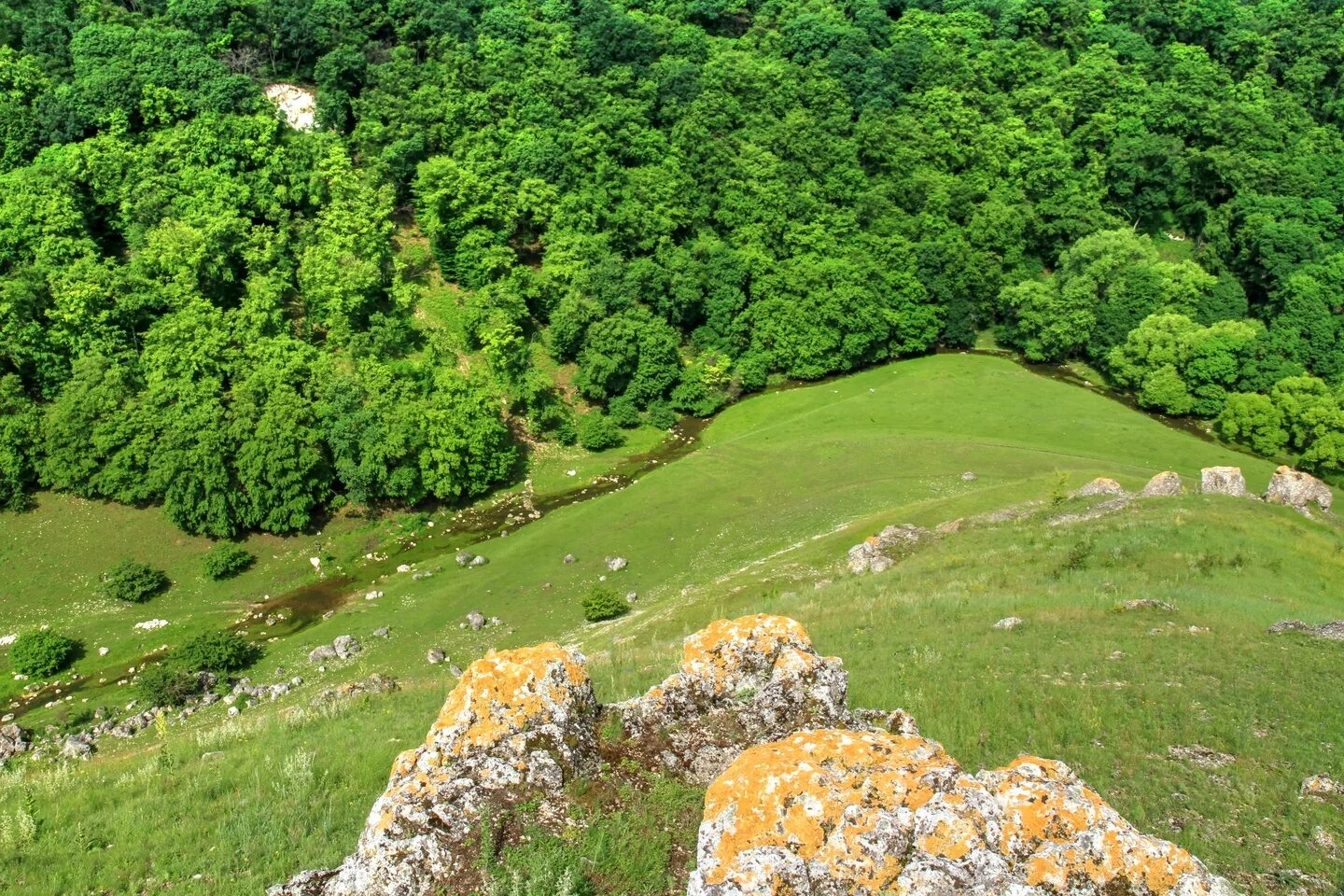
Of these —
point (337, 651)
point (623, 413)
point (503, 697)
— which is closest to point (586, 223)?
point (623, 413)

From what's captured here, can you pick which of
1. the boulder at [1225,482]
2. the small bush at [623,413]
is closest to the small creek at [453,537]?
the small bush at [623,413]

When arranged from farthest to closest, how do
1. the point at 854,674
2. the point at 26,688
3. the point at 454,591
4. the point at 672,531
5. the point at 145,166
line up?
1. the point at 145,166
2. the point at 672,531
3. the point at 454,591
4. the point at 26,688
5. the point at 854,674

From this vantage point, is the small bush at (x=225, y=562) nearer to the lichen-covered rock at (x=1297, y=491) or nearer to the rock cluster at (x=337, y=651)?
the rock cluster at (x=337, y=651)

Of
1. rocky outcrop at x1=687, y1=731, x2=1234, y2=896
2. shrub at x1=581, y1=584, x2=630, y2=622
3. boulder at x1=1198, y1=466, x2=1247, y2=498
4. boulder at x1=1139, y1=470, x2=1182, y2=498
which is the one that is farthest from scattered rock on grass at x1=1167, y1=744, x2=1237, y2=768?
boulder at x1=1198, y1=466, x2=1247, y2=498

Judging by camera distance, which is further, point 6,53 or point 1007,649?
point 6,53

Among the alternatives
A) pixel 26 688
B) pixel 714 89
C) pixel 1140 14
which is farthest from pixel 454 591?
pixel 1140 14

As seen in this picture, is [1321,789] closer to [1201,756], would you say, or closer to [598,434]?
[1201,756]

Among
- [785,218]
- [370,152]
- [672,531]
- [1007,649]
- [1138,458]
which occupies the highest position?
[370,152]

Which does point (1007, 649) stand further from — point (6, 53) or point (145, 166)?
point (6, 53)
